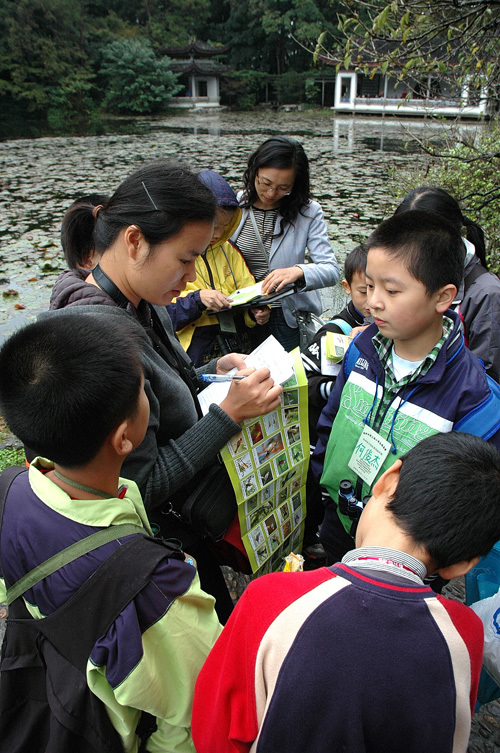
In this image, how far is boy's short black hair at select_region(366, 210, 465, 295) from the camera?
1.31 meters

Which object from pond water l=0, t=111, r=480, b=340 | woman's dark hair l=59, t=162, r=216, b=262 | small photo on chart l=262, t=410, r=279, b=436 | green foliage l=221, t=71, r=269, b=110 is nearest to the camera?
woman's dark hair l=59, t=162, r=216, b=262

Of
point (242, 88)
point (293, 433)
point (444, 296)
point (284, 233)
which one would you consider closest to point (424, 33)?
point (284, 233)

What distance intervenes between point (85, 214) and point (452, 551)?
1.69 metres

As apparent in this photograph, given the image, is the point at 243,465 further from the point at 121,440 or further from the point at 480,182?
the point at 480,182

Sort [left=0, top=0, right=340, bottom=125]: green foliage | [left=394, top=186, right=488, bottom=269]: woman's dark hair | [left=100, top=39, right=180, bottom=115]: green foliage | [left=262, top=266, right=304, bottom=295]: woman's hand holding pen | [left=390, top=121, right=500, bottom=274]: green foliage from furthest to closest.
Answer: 1. [left=100, top=39, right=180, bottom=115]: green foliage
2. [left=0, top=0, right=340, bottom=125]: green foliage
3. [left=390, top=121, right=500, bottom=274]: green foliage
4. [left=262, top=266, right=304, bottom=295]: woman's hand holding pen
5. [left=394, top=186, right=488, bottom=269]: woman's dark hair

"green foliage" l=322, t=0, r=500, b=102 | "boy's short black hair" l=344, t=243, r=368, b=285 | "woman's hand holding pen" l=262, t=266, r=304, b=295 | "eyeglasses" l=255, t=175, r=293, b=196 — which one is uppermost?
"green foliage" l=322, t=0, r=500, b=102

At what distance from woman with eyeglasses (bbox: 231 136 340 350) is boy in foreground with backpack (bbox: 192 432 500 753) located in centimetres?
156

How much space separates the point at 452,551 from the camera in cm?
87

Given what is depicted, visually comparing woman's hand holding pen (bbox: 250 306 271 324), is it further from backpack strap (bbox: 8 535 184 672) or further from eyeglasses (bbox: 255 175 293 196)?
backpack strap (bbox: 8 535 184 672)

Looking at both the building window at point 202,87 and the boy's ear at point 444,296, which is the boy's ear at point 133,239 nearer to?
the boy's ear at point 444,296

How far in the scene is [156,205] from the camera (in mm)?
1181

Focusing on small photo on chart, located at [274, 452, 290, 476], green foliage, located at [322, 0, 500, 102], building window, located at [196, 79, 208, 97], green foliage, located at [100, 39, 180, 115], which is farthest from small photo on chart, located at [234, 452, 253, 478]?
building window, located at [196, 79, 208, 97]

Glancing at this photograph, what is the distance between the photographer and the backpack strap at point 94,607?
2.71ft

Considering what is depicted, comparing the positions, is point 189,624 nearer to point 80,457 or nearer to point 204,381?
point 80,457
